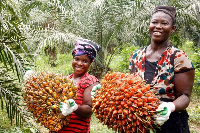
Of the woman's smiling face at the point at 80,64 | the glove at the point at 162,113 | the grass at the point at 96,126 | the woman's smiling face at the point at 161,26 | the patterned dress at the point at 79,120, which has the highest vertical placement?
the woman's smiling face at the point at 161,26

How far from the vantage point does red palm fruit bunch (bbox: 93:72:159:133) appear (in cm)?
138

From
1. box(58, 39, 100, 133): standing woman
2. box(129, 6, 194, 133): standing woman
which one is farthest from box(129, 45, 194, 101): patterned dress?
box(58, 39, 100, 133): standing woman

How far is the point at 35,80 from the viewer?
178 cm

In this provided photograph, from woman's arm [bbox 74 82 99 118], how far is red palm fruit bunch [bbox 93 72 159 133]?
0.34 metres

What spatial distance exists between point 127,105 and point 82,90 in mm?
646

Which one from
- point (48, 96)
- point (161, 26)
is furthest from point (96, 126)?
point (161, 26)

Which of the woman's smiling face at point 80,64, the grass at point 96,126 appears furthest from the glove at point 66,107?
the grass at point 96,126

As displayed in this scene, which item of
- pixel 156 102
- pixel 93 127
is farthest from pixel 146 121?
pixel 93 127

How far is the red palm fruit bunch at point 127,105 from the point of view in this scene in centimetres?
138

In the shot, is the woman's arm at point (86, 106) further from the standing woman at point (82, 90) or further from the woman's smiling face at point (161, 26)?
the woman's smiling face at point (161, 26)

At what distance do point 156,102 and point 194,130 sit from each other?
2.89 m

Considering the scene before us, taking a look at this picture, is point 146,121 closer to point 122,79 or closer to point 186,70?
point 122,79

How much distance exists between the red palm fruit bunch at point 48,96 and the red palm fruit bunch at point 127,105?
33 centimetres

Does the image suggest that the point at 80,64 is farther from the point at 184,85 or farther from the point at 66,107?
A: the point at 184,85
